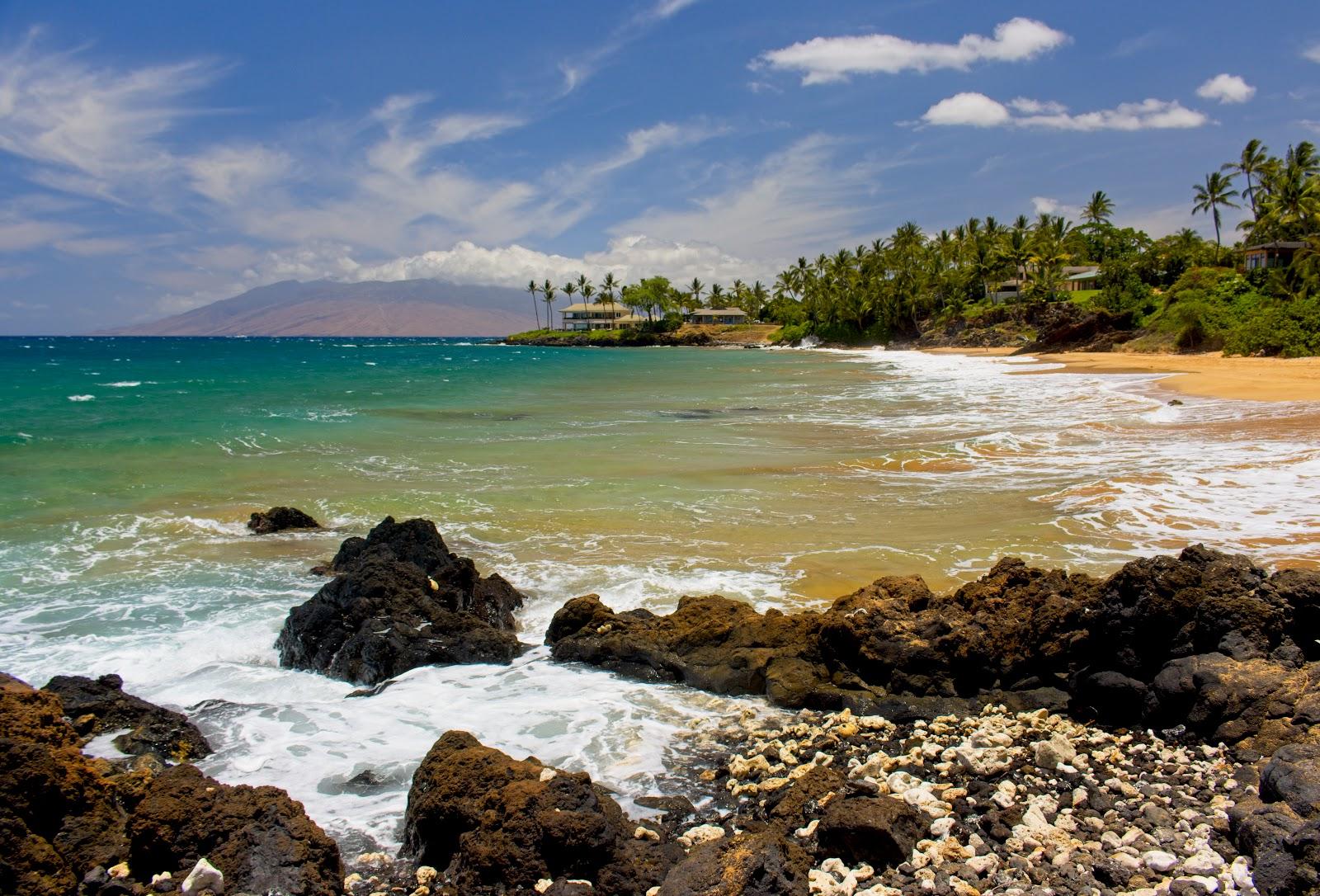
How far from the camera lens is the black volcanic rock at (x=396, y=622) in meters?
8.22

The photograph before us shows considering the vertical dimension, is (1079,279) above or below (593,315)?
below

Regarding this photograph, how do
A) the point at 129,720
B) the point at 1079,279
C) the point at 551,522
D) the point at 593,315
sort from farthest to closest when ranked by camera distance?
the point at 593,315 < the point at 1079,279 < the point at 551,522 < the point at 129,720

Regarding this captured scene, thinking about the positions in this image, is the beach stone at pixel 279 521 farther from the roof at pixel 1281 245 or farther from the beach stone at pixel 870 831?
the roof at pixel 1281 245

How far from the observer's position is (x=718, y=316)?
151625 mm

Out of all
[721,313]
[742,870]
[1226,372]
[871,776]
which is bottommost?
[871,776]

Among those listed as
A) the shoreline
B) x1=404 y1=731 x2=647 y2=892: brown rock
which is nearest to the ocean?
x1=404 y1=731 x2=647 y2=892: brown rock

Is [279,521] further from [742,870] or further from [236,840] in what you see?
[742,870]

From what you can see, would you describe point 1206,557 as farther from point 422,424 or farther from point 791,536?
point 422,424

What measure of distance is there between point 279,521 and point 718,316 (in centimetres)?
14106

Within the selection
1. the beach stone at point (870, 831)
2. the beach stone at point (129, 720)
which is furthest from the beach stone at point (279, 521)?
the beach stone at point (870, 831)

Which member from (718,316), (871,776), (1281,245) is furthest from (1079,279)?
(871,776)

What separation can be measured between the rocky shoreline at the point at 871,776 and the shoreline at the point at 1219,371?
961 inches

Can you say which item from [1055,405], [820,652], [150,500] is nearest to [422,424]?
[150,500]

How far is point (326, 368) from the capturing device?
77188mm
